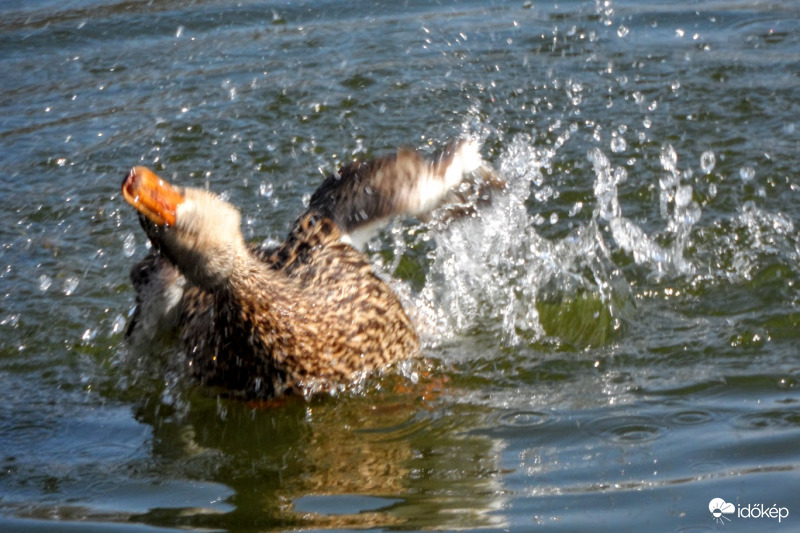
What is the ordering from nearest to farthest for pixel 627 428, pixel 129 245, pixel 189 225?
pixel 189 225 → pixel 627 428 → pixel 129 245

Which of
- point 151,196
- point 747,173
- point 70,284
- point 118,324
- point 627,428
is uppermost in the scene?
point 151,196

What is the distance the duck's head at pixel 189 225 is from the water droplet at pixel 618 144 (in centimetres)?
318

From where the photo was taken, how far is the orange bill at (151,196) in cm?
351

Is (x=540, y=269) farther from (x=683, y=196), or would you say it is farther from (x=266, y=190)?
(x=266, y=190)

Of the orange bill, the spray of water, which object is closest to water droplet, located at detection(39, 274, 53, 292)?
the spray of water

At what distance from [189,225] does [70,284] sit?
239 cm

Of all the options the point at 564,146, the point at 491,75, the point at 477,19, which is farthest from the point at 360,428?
the point at 477,19

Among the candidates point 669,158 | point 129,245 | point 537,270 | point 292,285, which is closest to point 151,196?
point 292,285

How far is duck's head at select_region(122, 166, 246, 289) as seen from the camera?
3564 millimetres

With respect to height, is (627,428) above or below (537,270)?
below

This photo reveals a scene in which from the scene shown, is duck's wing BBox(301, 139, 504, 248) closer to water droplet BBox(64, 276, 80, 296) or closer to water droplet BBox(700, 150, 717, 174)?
water droplet BBox(64, 276, 80, 296)

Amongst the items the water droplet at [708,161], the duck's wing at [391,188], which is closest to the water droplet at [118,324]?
the duck's wing at [391,188]

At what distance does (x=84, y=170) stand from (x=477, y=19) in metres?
3.48

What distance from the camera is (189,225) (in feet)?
12.5
